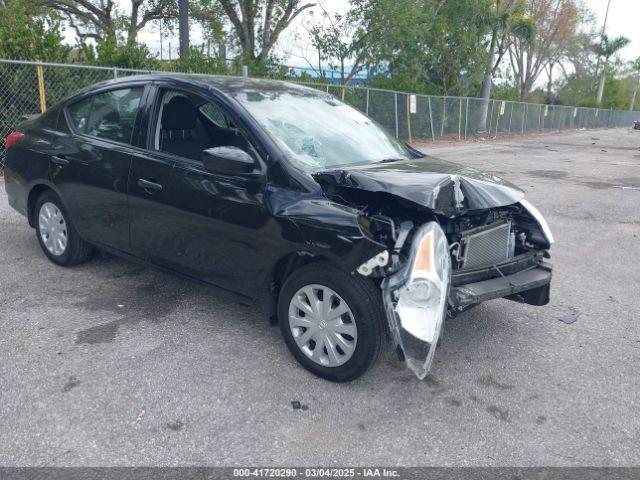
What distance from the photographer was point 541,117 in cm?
4006

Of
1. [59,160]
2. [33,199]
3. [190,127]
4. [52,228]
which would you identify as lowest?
[52,228]

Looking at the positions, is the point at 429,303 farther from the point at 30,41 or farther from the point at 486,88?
the point at 486,88

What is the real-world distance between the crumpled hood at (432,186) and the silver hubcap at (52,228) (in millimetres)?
2713

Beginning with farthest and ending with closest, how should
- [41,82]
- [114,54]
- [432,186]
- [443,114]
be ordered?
[443,114]
[114,54]
[41,82]
[432,186]

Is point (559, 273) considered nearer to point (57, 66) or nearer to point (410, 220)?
point (410, 220)

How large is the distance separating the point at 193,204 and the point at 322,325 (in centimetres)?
124

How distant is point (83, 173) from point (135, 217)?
724 millimetres

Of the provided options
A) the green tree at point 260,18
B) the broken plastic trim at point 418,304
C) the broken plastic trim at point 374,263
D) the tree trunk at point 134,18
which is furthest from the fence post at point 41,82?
the tree trunk at point 134,18

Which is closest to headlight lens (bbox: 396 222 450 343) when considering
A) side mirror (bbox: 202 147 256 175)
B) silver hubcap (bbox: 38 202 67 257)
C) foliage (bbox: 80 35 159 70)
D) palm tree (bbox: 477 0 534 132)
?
side mirror (bbox: 202 147 256 175)

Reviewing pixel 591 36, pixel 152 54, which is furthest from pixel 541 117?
pixel 152 54

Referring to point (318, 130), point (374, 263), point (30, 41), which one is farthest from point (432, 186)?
point (30, 41)

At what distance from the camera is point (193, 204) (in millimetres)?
3779

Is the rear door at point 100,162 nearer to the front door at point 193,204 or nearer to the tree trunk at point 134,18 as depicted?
the front door at point 193,204

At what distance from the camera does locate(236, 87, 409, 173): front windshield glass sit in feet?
12.2
